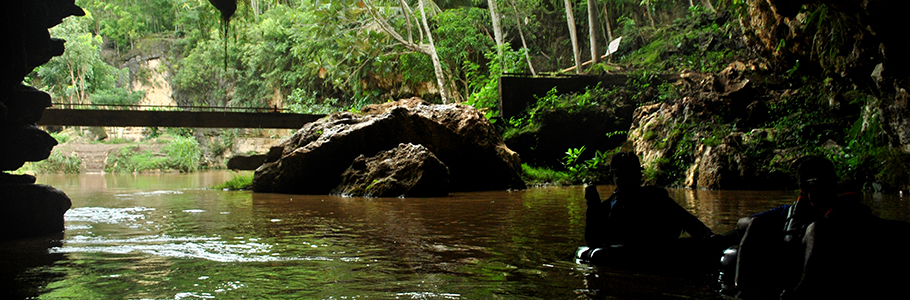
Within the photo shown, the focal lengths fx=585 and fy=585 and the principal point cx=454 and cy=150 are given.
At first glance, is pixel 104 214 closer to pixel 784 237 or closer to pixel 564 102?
pixel 784 237

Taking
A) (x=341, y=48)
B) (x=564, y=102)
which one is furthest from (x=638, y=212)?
(x=341, y=48)

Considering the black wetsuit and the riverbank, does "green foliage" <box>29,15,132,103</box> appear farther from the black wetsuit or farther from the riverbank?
the black wetsuit

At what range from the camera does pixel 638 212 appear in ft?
10.7

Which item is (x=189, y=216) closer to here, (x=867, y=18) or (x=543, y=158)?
(x=867, y=18)

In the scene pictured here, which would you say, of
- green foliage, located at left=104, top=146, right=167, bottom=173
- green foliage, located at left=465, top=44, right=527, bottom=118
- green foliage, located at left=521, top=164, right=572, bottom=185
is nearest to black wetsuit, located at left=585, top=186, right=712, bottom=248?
green foliage, located at left=521, top=164, right=572, bottom=185

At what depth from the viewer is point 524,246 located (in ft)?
14.0

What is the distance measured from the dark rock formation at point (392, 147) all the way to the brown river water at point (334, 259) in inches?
195

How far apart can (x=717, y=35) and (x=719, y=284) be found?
18.2 m

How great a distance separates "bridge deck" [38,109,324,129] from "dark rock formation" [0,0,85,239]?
13592mm

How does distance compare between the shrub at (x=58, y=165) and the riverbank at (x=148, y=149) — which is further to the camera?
the riverbank at (x=148, y=149)

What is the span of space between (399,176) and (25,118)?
6.00 m

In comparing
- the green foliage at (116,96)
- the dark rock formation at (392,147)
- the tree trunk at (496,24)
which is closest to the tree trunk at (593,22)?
the tree trunk at (496,24)

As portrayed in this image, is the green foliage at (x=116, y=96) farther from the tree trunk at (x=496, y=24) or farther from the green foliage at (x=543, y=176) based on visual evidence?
the green foliage at (x=543, y=176)

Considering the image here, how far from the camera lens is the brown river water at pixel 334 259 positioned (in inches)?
112
